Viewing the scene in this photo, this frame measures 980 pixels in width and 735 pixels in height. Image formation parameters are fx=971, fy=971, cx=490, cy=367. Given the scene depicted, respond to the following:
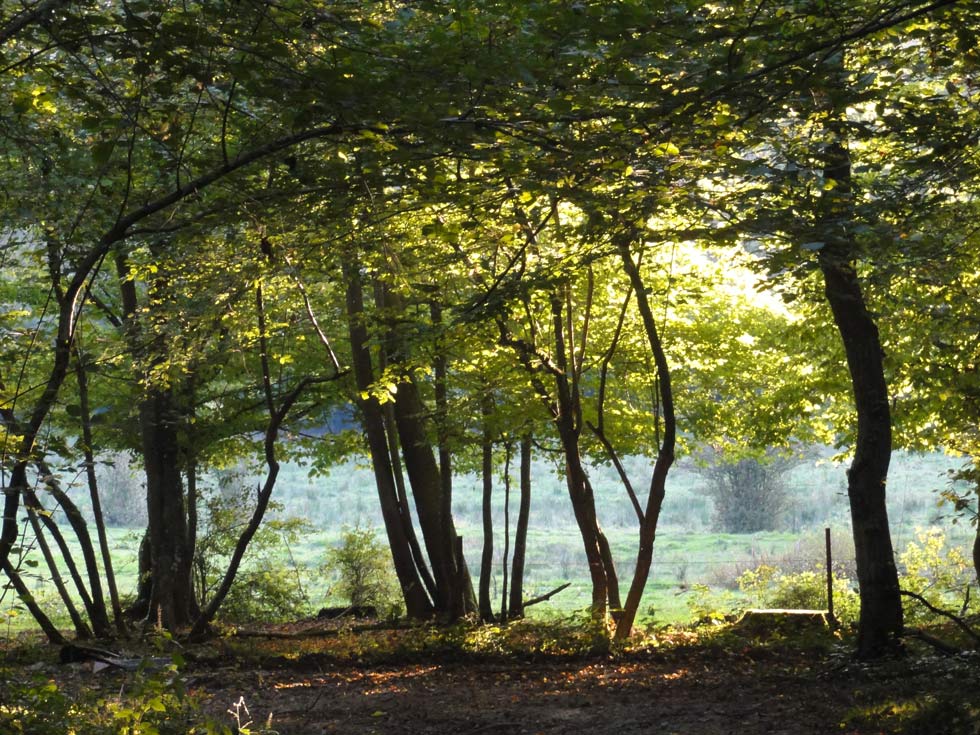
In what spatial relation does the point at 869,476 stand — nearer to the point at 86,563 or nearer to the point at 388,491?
the point at 388,491

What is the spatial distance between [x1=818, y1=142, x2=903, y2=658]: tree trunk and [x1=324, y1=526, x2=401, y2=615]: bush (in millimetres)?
10526

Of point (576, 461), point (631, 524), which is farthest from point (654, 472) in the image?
point (631, 524)

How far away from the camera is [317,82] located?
14.4 feet

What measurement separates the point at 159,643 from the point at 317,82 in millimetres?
3198

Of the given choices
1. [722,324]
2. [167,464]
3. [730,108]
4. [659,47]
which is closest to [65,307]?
[659,47]

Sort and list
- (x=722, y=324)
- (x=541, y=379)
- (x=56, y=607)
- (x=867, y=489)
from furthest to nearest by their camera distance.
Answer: (x=56, y=607)
(x=722, y=324)
(x=541, y=379)
(x=867, y=489)

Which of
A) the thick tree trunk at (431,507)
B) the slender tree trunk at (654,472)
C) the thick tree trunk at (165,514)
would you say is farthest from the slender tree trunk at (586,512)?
the thick tree trunk at (165,514)

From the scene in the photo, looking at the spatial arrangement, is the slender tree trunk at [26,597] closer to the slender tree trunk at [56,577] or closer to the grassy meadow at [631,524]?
the slender tree trunk at [56,577]

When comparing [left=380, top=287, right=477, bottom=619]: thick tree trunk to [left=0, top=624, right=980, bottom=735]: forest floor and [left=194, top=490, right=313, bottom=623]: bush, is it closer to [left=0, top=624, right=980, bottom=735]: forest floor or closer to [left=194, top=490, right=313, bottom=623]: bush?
[left=0, top=624, right=980, bottom=735]: forest floor

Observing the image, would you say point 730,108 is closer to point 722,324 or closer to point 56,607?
point 722,324

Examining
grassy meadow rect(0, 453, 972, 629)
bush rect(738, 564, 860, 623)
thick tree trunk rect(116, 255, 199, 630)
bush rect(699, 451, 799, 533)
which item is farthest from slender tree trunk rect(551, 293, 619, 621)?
bush rect(699, 451, 799, 533)

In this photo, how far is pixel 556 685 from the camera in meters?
8.76

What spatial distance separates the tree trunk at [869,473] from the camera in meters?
8.05

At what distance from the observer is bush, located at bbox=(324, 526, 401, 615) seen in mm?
17453
